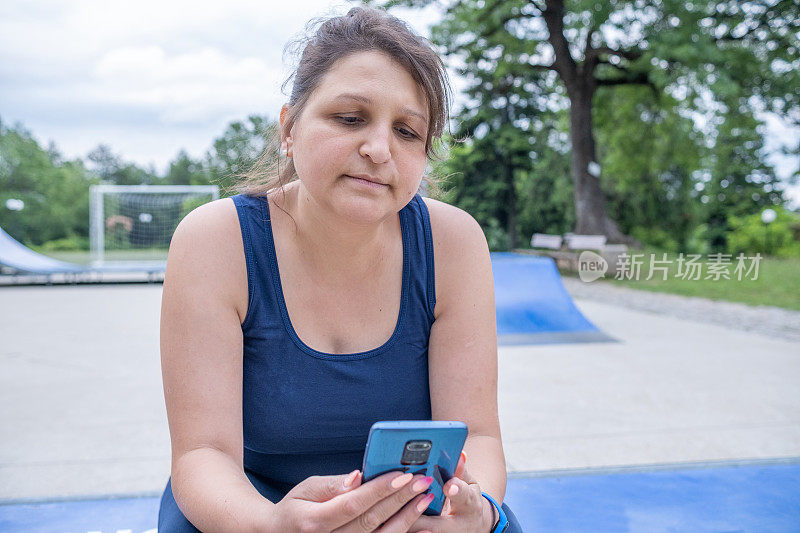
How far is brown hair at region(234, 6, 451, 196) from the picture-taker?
1128 millimetres

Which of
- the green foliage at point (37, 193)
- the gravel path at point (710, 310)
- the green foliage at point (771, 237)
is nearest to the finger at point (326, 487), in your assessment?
the gravel path at point (710, 310)

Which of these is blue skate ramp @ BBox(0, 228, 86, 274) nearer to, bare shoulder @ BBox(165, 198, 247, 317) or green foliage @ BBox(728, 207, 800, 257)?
bare shoulder @ BBox(165, 198, 247, 317)

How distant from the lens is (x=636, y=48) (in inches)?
579

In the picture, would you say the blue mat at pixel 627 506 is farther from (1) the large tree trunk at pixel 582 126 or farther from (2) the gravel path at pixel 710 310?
(1) the large tree trunk at pixel 582 126

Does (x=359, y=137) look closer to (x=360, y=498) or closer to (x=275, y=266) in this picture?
(x=275, y=266)

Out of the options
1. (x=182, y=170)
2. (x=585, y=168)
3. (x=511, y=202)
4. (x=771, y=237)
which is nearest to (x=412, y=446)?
(x=585, y=168)

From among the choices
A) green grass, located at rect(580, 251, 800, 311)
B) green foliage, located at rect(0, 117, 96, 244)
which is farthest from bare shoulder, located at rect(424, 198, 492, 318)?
green foliage, located at rect(0, 117, 96, 244)

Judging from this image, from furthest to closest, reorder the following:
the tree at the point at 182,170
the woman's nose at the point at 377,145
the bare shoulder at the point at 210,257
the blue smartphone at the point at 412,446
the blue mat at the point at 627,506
Answer: the tree at the point at 182,170
the blue mat at the point at 627,506
the bare shoulder at the point at 210,257
the woman's nose at the point at 377,145
the blue smartphone at the point at 412,446

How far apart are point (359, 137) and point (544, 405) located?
2895mm

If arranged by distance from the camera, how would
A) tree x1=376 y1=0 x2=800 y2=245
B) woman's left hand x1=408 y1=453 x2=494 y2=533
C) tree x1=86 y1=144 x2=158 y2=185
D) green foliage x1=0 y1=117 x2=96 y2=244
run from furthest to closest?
tree x1=86 y1=144 x2=158 y2=185, green foliage x1=0 y1=117 x2=96 y2=244, tree x1=376 y1=0 x2=800 y2=245, woman's left hand x1=408 y1=453 x2=494 y2=533

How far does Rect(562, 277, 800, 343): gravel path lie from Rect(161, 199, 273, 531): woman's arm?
238 inches

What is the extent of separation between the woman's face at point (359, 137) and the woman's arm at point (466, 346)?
0.26 metres

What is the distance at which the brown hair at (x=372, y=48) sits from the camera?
44.4 inches

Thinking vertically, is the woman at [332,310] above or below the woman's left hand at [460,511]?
above
